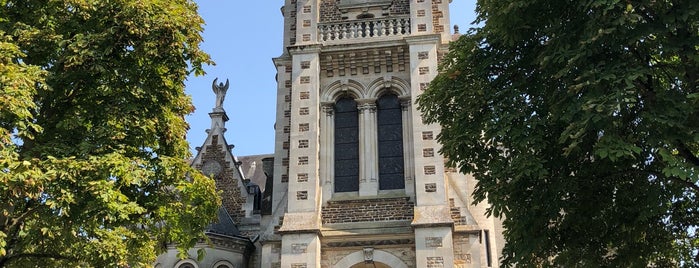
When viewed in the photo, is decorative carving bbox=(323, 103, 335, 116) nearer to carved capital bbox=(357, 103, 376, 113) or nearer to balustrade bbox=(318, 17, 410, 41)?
carved capital bbox=(357, 103, 376, 113)

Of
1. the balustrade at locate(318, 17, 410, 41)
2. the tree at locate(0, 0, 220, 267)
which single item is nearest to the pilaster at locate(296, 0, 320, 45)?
the balustrade at locate(318, 17, 410, 41)

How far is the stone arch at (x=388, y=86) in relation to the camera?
20172 mm

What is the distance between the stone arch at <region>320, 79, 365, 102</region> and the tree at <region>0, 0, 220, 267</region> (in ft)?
26.8

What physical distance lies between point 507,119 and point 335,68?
10096 mm

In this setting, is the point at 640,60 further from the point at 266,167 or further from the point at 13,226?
the point at 266,167

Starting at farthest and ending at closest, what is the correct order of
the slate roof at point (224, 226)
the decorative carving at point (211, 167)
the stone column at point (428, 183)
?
the decorative carving at point (211, 167)
the slate roof at point (224, 226)
the stone column at point (428, 183)

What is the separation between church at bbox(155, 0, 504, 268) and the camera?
1795 cm

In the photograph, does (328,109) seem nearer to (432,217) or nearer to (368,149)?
(368,149)

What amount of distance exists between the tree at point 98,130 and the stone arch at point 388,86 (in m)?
8.50

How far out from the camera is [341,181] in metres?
19.4

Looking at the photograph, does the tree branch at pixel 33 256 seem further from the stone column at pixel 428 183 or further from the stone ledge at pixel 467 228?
the stone ledge at pixel 467 228

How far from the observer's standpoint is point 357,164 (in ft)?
64.3

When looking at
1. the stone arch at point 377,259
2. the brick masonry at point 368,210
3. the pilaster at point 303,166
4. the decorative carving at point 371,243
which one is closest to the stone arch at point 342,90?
the pilaster at point 303,166

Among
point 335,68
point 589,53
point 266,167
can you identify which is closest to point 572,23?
point 589,53
